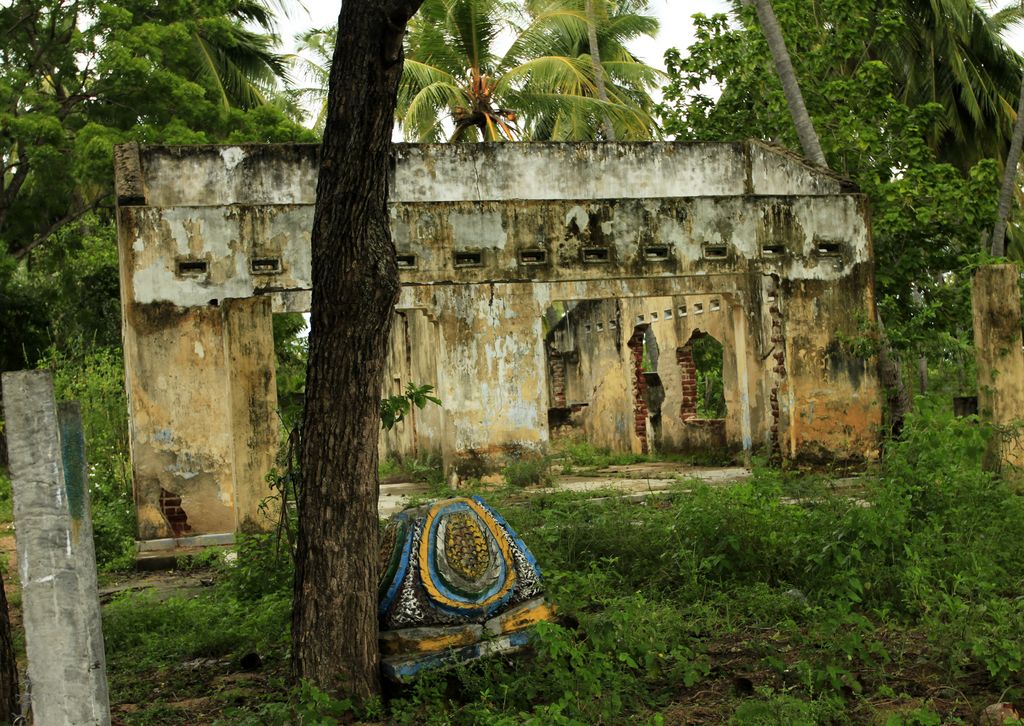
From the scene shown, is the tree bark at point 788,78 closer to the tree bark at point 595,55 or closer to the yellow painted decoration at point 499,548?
the tree bark at point 595,55

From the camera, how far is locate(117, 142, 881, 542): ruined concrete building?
1109cm

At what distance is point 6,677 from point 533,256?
8620 mm

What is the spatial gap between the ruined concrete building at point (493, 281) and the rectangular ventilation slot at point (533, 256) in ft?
0.08

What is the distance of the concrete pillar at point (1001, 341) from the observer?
959 centimetres

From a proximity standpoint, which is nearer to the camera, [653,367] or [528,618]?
[528,618]

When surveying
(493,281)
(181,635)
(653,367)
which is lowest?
(181,635)

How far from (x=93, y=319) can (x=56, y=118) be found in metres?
3.35

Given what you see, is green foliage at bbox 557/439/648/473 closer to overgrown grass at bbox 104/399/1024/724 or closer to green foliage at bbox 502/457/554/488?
green foliage at bbox 502/457/554/488

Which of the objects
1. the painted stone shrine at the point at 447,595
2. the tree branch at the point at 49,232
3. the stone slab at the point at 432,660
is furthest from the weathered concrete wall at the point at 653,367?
the stone slab at the point at 432,660

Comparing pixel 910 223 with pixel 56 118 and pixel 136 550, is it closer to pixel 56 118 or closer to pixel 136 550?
pixel 136 550

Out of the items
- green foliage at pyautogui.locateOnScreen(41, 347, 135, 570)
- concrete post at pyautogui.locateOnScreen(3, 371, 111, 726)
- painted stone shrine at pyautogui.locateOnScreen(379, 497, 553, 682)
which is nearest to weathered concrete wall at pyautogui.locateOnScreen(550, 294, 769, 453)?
green foliage at pyautogui.locateOnScreen(41, 347, 135, 570)

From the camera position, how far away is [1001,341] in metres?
9.63

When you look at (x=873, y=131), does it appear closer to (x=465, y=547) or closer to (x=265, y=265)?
(x=265, y=265)

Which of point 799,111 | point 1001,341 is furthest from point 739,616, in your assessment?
point 799,111
